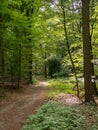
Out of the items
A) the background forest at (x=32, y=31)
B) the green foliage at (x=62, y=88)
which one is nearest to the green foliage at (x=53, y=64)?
the background forest at (x=32, y=31)

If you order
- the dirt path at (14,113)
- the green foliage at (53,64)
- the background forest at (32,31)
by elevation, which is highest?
the background forest at (32,31)

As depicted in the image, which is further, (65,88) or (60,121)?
(65,88)

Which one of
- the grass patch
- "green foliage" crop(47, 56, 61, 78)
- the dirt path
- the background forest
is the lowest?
the dirt path

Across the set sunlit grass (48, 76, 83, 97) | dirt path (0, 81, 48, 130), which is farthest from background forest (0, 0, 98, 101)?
dirt path (0, 81, 48, 130)

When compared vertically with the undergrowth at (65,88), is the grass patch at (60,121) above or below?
above

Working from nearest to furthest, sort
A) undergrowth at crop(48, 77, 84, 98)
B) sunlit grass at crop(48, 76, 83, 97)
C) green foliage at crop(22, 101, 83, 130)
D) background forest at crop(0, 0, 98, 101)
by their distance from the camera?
green foliage at crop(22, 101, 83, 130)
background forest at crop(0, 0, 98, 101)
undergrowth at crop(48, 77, 84, 98)
sunlit grass at crop(48, 76, 83, 97)

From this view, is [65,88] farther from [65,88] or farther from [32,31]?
[32,31]

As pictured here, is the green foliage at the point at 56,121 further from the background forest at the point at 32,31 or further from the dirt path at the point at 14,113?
the background forest at the point at 32,31

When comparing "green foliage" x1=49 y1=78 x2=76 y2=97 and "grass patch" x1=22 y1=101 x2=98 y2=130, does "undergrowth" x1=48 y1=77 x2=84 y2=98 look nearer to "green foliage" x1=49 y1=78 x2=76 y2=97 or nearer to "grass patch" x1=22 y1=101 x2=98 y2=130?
"green foliage" x1=49 y1=78 x2=76 y2=97

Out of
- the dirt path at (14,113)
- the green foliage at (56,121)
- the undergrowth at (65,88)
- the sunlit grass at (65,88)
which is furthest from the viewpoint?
the sunlit grass at (65,88)

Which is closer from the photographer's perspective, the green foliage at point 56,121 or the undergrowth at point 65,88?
the green foliage at point 56,121

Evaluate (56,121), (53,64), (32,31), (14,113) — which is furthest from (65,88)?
(53,64)

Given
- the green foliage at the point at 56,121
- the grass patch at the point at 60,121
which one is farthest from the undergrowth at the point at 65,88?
the green foliage at the point at 56,121

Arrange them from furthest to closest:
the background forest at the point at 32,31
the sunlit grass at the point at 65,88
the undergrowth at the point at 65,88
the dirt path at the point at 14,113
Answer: the sunlit grass at the point at 65,88 → the undergrowth at the point at 65,88 → the background forest at the point at 32,31 → the dirt path at the point at 14,113
